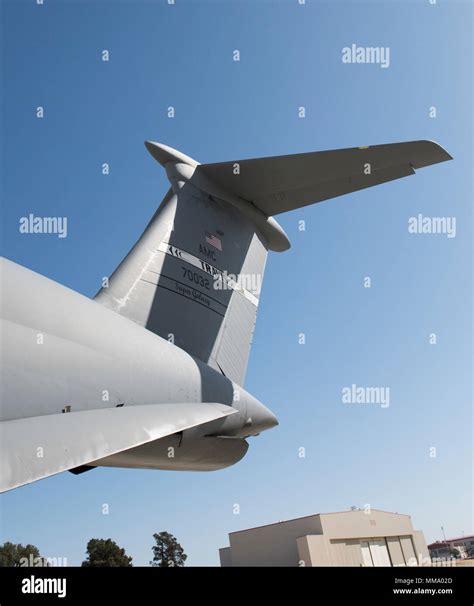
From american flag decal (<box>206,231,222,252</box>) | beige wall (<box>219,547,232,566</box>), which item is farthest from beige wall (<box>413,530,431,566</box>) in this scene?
american flag decal (<box>206,231,222,252</box>)

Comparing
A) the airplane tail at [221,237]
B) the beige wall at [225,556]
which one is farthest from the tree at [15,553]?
the airplane tail at [221,237]

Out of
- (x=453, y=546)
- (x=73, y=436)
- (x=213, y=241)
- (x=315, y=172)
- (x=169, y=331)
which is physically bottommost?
(x=453, y=546)

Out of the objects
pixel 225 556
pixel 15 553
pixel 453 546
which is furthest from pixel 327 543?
pixel 453 546

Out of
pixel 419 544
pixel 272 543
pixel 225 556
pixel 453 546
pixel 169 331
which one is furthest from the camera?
pixel 453 546

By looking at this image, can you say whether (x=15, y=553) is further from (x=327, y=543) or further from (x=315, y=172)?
(x=315, y=172)

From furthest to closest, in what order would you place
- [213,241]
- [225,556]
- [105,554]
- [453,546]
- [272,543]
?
1. [453,546]
2. [105,554]
3. [225,556]
4. [272,543]
5. [213,241]

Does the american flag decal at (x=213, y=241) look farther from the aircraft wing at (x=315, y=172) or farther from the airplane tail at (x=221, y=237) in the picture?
the aircraft wing at (x=315, y=172)

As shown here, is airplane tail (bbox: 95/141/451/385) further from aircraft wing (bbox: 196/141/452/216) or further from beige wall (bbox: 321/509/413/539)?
beige wall (bbox: 321/509/413/539)

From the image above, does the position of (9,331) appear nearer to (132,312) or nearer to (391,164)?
(132,312)
